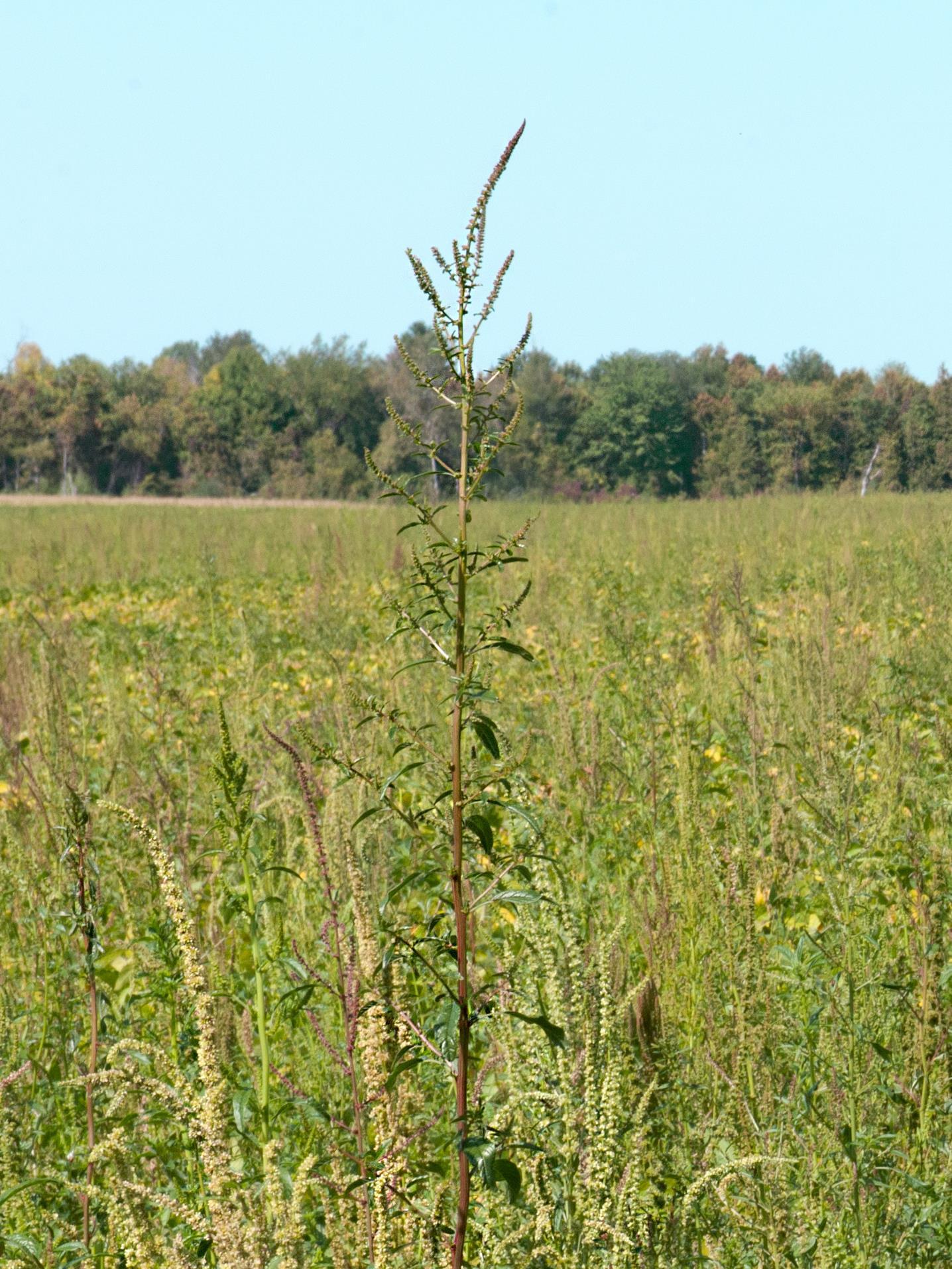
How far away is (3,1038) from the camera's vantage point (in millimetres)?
2129

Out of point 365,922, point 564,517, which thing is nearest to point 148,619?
point 365,922

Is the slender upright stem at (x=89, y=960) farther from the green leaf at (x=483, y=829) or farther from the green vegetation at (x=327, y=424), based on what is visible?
the green vegetation at (x=327, y=424)

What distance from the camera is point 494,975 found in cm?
165

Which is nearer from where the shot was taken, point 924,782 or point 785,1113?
point 785,1113

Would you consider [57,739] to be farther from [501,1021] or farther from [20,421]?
[20,421]

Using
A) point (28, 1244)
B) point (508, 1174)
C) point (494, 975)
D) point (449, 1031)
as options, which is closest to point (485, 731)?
point (449, 1031)

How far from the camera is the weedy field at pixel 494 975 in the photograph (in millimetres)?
1408

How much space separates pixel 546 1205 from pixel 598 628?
6837 millimetres

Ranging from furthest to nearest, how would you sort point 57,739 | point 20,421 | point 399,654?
point 20,421, point 399,654, point 57,739

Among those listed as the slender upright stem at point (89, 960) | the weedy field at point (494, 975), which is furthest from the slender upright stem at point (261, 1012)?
the slender upright stem at point (89, 960)

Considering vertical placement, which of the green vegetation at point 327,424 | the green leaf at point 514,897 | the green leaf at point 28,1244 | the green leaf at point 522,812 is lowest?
the green leaf at point 28,1244

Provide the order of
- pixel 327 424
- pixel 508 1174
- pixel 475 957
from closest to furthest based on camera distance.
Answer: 1. pixel 508 1174
2. pixel 475 957
3. pixel 327 424

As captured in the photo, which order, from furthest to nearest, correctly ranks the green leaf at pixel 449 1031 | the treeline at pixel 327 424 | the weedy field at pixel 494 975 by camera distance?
the treeline at pixel 327 424
the weedy field at pixel 494 975
the green leaf at pixel 449 1031

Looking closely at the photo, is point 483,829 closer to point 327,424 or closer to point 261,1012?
point 261,1012
